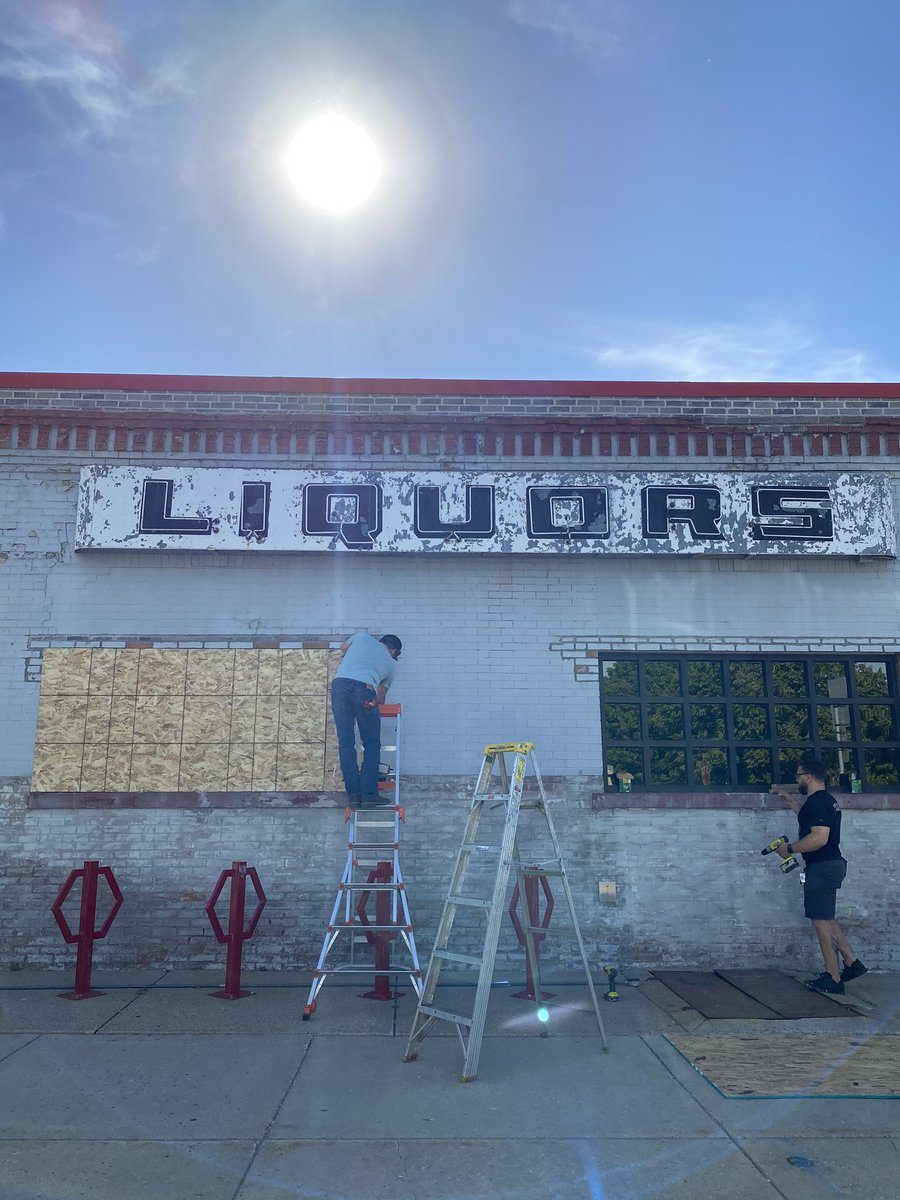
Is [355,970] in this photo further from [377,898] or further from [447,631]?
[447,631]

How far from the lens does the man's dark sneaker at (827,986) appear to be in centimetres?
750

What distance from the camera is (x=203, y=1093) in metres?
5.17

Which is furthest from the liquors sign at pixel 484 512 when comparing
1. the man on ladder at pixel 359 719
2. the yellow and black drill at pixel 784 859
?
the yellow and black drill at pixel 784 859

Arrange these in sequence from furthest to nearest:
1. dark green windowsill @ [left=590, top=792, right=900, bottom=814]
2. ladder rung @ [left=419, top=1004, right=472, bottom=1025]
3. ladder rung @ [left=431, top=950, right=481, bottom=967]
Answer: dark green windowsill @ [left=590, top=792, right=900, bottom=814] → ladder rung @ [left=431, top=950, right=481, bottom=967] → ladder rung @ [left=419, top=1004, right=472, bottom=1025]

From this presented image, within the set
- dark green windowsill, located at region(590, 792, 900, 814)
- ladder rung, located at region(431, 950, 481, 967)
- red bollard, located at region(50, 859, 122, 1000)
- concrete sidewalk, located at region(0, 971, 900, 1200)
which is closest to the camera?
concrete sidewalk, located at region(0, 971, 900, 1200)

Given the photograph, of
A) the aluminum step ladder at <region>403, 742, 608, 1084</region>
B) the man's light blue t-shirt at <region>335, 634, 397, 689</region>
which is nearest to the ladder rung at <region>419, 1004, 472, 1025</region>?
the aluminum step ladder at <region>403, 742, 608, 1084</region>

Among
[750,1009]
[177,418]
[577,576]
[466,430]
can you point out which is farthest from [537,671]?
[177,418]

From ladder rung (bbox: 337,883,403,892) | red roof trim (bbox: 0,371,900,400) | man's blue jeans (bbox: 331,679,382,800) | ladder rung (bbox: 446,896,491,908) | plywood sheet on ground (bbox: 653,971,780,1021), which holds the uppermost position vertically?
red roof trim (bbox: 0,371,900,400)

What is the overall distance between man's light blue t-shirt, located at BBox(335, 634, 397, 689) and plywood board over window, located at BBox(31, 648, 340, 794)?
2.83 feet

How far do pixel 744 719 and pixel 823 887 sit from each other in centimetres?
176

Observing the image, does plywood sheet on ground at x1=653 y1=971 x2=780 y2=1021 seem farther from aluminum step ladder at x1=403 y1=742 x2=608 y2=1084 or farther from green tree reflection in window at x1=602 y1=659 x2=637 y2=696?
green tree reflection in window at x1=602 y1=659 x2=637 y2=696

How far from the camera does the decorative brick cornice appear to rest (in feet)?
29.8

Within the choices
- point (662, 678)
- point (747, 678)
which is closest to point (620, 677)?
point (662, 678)

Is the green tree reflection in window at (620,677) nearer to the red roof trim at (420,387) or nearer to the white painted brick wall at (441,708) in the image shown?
the white painted brick wall at (441,708)
